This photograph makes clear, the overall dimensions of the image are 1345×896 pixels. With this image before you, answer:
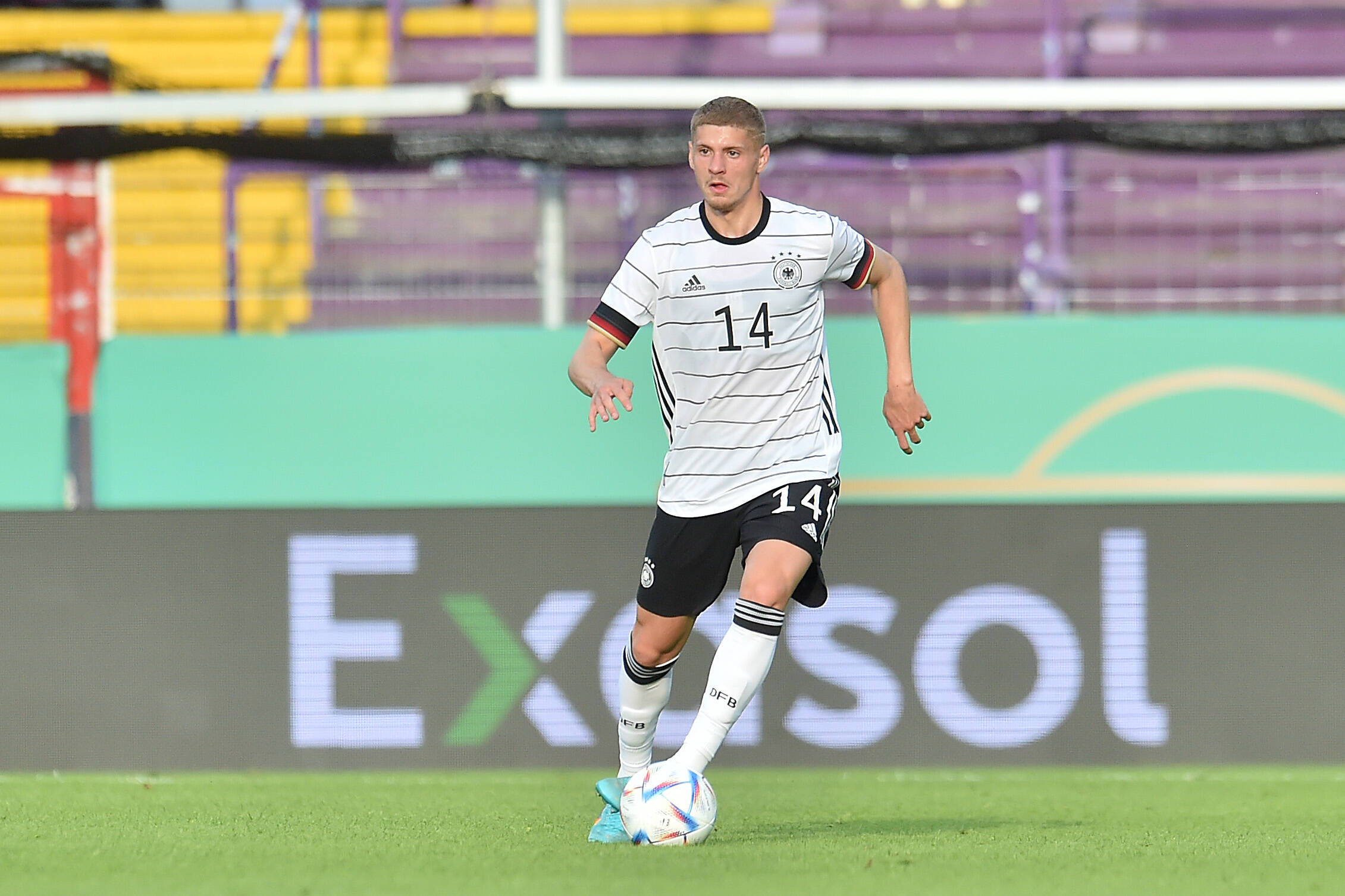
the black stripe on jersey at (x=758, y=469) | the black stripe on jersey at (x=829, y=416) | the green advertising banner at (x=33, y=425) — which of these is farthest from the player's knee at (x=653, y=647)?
the green advertising banner at (x=33, y=425)

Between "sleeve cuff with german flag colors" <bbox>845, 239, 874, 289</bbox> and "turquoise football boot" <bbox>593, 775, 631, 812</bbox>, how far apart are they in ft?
4.41

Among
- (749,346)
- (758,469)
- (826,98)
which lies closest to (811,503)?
(758,469)

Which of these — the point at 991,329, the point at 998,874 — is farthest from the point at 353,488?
the point at 998,874

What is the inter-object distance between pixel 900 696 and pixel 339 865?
2.64m

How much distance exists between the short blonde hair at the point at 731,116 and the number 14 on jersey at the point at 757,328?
1.39 ft

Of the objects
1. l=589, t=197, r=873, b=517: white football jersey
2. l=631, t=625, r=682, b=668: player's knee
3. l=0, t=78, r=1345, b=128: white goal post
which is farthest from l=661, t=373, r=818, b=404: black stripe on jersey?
l=0, t=78, r=1345, b=128: white goal post

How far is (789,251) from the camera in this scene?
4680mm

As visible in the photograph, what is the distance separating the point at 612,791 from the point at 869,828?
2.32 ft

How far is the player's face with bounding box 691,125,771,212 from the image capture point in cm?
445

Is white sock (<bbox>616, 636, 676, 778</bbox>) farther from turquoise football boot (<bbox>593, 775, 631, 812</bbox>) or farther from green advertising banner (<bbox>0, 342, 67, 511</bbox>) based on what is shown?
green advertising banner (<bbox>0, 342, 67, 511</bbox>)

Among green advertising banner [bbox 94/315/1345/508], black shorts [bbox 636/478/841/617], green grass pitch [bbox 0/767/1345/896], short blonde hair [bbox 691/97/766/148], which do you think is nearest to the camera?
green grass pitch [bbox 0/767/1345/896]

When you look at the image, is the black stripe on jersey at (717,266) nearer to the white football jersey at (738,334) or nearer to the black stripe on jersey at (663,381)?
the white football jersey at (738,334)

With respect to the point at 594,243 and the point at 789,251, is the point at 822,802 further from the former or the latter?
the point at 594,243

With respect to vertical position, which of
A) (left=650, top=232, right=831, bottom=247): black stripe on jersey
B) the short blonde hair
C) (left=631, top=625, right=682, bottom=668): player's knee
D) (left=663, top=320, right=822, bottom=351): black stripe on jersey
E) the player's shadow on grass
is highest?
the short blonde hair
